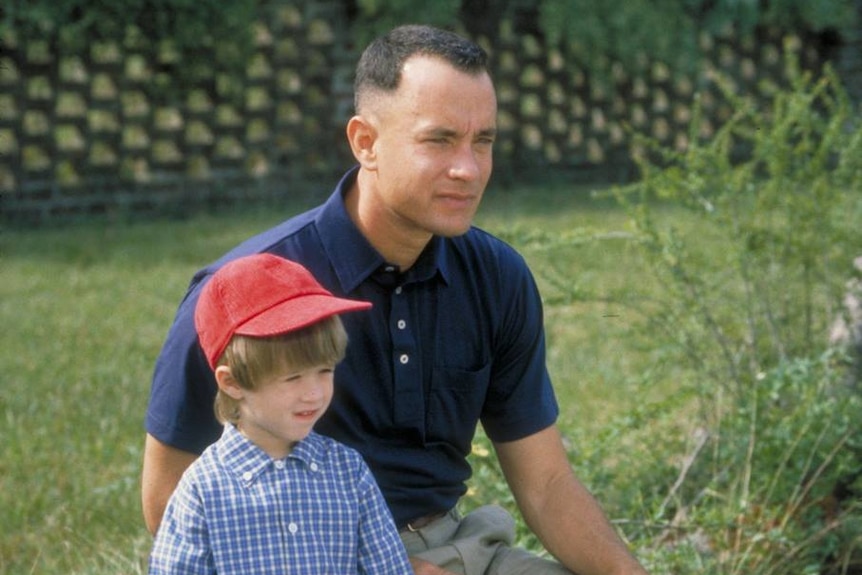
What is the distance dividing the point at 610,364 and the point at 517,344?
281cm

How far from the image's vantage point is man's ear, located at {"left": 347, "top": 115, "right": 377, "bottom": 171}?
2.55m

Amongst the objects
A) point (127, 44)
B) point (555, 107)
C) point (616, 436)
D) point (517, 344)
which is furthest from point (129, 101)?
point (517, 344)

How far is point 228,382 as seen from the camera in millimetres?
2191

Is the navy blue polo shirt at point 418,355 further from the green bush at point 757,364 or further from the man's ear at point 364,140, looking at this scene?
the green bush at point 757,364

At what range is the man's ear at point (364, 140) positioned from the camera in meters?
2.55

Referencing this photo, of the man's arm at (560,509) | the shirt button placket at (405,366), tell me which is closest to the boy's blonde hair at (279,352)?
the shirt button placket at (405,366)

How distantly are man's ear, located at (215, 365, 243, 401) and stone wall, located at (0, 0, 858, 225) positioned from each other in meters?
6.30

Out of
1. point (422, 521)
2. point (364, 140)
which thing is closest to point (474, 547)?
point (422, 521)

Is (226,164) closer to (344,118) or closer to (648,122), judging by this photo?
(344,118)

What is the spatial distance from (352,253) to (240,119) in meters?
7.07

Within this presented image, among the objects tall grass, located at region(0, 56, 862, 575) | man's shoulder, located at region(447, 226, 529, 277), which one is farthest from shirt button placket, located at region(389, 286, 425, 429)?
tall grass, located at region(0, 56, 862, 575)

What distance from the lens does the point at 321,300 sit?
2182mm

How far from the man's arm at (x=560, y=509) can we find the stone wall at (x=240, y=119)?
5.65 m

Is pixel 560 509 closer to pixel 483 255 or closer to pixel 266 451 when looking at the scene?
pixel 483 255
